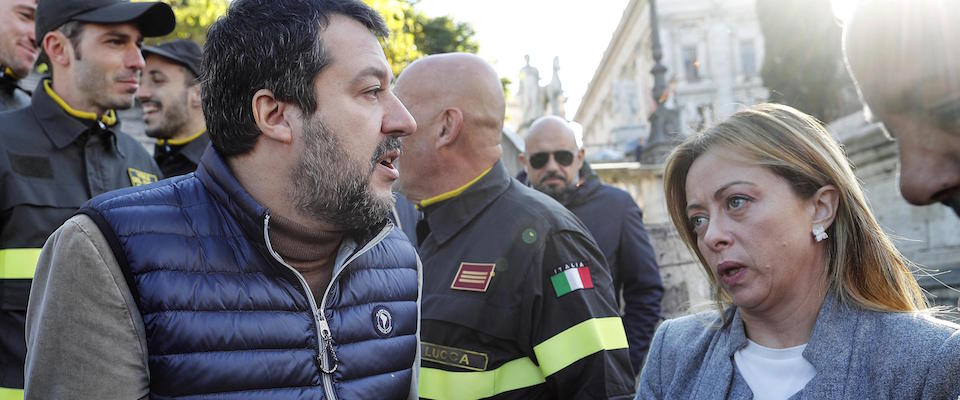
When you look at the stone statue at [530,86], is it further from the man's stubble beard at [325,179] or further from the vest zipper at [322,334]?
the vest zipper at [322,334]

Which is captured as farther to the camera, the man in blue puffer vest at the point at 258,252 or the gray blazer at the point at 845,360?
the gray blazer at the point at 845,360

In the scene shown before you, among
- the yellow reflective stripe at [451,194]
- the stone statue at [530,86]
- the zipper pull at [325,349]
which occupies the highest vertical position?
the yellow reflective stripe at [451,194]

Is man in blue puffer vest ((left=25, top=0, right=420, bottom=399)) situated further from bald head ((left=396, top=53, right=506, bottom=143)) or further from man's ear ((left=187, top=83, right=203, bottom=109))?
man's ear ((left=187, top=83, right=203, bottom=109))

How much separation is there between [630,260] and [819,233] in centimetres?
280

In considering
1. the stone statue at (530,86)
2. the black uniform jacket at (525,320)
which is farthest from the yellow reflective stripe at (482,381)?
the stone statue at (530,86)

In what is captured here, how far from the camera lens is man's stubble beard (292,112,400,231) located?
7.34ft

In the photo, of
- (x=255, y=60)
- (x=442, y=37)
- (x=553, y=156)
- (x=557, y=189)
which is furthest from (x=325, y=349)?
(x=442, y=37)

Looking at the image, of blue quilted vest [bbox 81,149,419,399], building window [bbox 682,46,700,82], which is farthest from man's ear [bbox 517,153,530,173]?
building window [bbox 682,46,700,82]

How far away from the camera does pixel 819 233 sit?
271 cm

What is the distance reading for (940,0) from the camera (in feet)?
3.87

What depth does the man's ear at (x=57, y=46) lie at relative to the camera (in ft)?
12.7

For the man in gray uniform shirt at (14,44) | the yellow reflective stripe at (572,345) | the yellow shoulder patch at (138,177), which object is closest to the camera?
the yellow reflective stripe at (572,345)

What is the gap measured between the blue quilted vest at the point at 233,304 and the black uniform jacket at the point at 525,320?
2.16 ft

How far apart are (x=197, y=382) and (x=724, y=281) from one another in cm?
172
